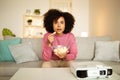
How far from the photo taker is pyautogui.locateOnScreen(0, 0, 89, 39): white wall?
19.3ft

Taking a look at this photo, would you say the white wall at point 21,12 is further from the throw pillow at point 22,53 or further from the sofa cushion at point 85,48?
the throw pillow at point 22,53

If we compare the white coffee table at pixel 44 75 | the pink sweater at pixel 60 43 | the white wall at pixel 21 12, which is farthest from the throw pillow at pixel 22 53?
the white wall at pixel 21 12

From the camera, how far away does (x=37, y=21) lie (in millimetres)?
6066

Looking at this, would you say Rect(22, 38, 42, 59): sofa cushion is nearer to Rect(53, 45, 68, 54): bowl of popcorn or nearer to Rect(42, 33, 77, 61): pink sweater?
Rect(42, 33, 77, 61): pink sweater

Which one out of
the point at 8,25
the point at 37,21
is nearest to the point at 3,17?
the point at 8,25

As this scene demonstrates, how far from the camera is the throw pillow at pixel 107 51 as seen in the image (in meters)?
2.98

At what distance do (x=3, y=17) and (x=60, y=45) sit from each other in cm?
409

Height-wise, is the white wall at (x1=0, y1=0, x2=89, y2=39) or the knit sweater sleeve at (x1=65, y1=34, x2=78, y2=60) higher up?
the white wall at (x1=0, y1=0, x2=89, y2=39)

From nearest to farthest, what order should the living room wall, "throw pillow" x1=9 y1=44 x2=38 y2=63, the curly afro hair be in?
the curly afro hair → "throw pillow" x1=9 y1=44 x2=38 y2=63 → the living room wall

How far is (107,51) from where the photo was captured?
300 cm

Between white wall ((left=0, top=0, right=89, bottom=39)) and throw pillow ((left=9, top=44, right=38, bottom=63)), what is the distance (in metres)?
3.08

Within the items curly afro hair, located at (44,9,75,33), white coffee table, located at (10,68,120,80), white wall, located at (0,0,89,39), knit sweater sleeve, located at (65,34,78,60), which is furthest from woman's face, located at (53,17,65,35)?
white wall, located at (0,0,89,39)

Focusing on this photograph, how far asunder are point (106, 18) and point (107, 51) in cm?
228

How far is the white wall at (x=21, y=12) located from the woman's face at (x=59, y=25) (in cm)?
371
